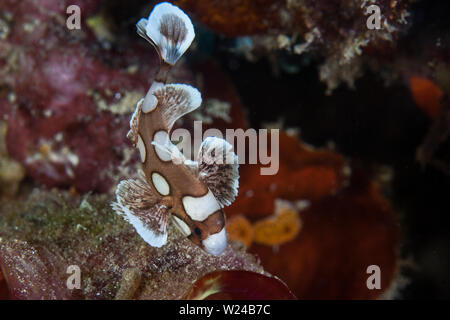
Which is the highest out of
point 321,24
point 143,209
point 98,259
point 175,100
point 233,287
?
point 321,24

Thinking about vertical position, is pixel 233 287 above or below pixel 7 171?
below

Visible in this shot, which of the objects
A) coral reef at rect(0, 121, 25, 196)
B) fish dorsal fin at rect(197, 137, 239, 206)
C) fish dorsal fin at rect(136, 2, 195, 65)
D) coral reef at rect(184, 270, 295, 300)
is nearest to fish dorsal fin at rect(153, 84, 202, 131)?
fish dorsal fin at rect(136, 2, 195, 65)

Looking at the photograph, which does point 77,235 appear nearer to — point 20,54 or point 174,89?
point 174,89

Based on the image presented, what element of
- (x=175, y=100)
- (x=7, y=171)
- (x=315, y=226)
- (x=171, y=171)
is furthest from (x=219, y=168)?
(x=7, y=171)

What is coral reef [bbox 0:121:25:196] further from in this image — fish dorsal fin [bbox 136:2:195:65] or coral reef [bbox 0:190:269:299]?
fish dorsal fin [bbox 136:2:195:65]

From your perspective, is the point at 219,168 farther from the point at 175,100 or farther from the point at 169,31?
the point at 169,31

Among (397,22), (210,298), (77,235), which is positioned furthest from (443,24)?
(77,235)
